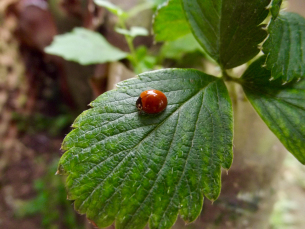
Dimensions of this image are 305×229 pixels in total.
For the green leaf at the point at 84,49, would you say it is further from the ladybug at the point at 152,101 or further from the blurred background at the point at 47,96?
the ladybug at the point at 152,101

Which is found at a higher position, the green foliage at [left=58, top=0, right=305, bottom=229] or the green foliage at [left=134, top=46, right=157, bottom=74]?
the green foliage at [left=134, top=46, right=157, bottom=74]

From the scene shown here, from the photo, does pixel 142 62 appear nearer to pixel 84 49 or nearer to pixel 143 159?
pixel 84 49

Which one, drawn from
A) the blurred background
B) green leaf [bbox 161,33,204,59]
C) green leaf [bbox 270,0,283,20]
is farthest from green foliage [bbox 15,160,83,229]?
green leaf [bbox 270,0,283,20]

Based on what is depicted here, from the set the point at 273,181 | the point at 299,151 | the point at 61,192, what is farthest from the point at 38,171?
the point at 299,151

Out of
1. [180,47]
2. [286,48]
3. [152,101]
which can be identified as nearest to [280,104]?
[286,48]

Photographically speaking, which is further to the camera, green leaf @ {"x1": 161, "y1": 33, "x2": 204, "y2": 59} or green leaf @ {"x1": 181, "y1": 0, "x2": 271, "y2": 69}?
green leaf @ {"x1": 161, "y1": 33, "x2": 204, "y2": 59}

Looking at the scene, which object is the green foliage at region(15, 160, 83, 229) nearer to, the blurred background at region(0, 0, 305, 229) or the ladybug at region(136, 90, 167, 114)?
the blurred background at region(0, 0, 305, 229)
